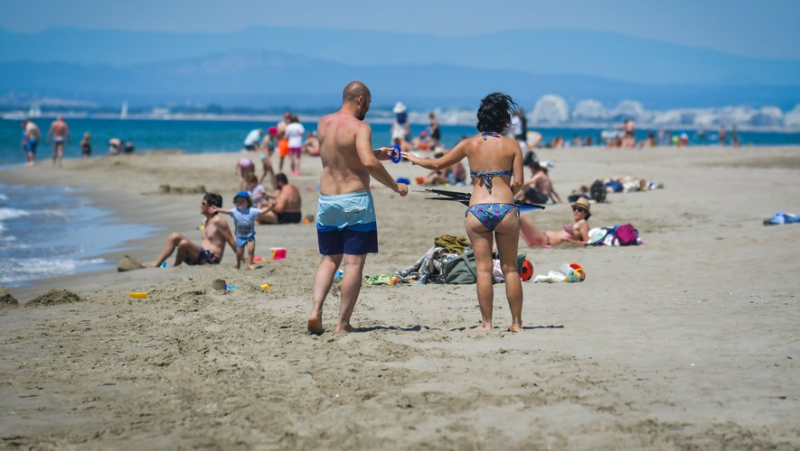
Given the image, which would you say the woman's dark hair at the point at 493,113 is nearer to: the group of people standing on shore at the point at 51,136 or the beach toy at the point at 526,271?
the beach toy at the point at 526,271

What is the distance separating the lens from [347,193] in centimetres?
620

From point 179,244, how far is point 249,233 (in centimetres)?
89

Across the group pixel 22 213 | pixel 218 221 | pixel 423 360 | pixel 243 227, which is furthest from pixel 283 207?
pixel 423 360

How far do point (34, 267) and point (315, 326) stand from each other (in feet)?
22.6

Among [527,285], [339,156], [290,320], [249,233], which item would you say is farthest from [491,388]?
[249,233]

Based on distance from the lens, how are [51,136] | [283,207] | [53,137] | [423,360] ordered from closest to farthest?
[423,360]
[283,207]
[53,137]
[51,136]

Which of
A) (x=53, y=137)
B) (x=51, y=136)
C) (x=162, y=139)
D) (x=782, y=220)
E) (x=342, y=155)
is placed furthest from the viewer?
(x=162, y=139)

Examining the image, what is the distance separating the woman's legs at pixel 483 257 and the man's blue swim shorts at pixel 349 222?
0.68m

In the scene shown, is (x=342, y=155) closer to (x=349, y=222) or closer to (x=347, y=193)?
(x=347, y=193)

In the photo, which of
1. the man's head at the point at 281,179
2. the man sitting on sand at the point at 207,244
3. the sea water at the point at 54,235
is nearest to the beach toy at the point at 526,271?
the man sitting on sand at the point at 207,244

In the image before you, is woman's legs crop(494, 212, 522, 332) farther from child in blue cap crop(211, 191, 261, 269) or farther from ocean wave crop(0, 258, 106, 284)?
ocean wave crop(0, 258, 106, 284)

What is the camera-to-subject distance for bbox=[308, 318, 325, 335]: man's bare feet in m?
6.33

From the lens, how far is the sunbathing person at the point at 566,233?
11.2 m

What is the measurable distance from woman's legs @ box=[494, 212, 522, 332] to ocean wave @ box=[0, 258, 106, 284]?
6.82 m
